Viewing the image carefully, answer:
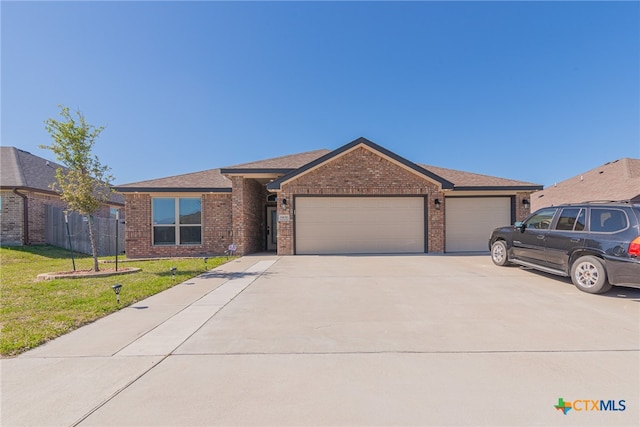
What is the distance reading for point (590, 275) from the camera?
5.70 metres

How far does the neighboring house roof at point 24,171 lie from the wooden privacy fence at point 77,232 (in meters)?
1.51

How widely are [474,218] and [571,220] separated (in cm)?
717

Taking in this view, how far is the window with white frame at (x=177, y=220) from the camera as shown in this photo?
512 inches

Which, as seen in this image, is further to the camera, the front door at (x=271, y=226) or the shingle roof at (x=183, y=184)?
the front door at (x=271, y=226)

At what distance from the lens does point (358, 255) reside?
12062 mm

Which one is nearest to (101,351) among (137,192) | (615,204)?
(615,204)

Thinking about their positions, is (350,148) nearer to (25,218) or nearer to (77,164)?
(77,164)

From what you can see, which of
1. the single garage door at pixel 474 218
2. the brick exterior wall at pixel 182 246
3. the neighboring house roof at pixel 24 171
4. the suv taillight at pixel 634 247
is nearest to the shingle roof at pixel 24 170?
the neighboring house roof at pixel 24 171

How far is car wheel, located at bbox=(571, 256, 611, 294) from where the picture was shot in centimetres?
550

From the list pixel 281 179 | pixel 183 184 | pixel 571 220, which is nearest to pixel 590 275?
pixel 571 220

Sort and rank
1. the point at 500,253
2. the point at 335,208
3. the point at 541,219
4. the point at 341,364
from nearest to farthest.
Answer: the point at 341,364
the point at 541,219
the point at 500,253
the point at 335,208

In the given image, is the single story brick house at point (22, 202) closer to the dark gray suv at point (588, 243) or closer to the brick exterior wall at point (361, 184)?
the brick exterior wall at point (361, 184)

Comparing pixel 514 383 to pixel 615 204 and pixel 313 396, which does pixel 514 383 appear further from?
pixel 615 204

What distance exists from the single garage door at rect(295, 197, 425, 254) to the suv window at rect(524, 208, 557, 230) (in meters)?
5.29
